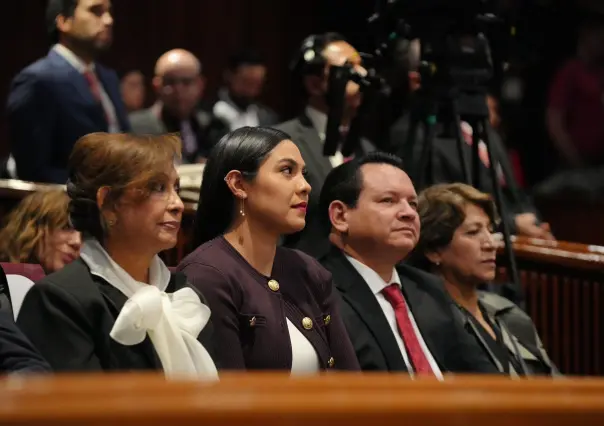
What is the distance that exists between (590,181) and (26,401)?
5.38 m

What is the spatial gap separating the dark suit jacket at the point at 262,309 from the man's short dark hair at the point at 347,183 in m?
0.42

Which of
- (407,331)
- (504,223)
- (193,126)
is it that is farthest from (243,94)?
(407,331)

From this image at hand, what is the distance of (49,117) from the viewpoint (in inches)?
140

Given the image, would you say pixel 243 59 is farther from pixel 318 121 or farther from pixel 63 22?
pixel 318 121

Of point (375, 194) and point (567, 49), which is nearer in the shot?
point (375, 194)

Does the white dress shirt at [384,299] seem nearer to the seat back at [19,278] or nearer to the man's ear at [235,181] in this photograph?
the man's ear at [235,181]

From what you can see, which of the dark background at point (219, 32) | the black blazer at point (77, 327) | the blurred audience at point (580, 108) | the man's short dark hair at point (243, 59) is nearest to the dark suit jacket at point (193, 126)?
the man's short dark hair at point (243, 59)

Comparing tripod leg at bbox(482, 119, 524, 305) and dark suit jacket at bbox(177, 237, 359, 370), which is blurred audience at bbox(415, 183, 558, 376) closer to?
tripod leg at bbox(482, 119, 524, 305)

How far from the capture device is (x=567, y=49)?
21.3 feet

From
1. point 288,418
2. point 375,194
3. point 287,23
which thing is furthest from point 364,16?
point 288,418

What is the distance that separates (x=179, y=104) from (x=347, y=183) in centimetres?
212

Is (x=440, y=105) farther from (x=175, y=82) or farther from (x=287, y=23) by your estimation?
(x=287, y=23)

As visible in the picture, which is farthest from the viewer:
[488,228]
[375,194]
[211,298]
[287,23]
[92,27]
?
[287,23]

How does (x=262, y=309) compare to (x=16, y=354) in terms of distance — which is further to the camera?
(x=262, y=309)
